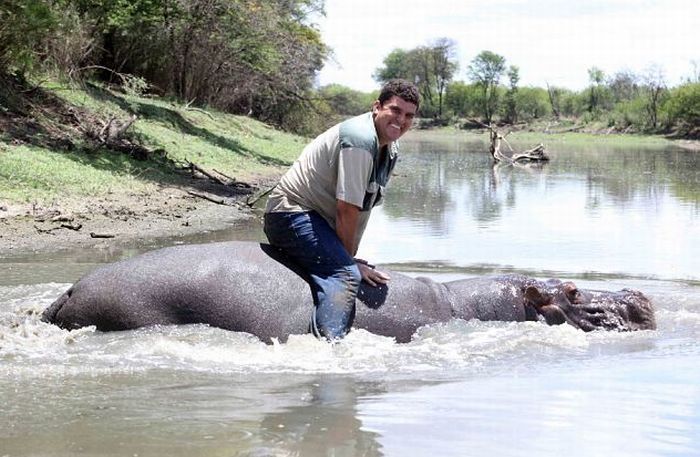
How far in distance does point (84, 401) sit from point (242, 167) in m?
18.0

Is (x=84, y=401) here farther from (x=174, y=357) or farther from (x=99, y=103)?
(x=99, y=103)

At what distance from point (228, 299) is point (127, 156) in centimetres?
1216

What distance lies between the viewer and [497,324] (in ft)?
22.6

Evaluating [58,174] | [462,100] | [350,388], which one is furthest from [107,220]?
[462,100]

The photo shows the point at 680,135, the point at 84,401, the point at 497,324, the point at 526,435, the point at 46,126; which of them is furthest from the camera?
the point at 680,135

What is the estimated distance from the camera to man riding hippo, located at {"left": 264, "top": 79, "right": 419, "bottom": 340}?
6.18 metres

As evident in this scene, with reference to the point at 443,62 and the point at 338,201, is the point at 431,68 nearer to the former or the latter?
the point at 443,62

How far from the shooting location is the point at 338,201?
6.26m

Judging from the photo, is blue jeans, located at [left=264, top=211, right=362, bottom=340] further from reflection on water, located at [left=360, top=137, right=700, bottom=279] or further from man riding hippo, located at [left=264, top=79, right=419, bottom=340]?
reflection on water, located at [left=360, top=137, right=700, bottom=279]

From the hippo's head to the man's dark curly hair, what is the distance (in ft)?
5.53

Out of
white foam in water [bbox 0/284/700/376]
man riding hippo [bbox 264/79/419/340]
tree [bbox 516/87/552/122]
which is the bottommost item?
tree [bbox 516/87/552/122]

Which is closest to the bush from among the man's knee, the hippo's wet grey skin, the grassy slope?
the grassy slope

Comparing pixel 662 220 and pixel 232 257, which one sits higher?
pixel 232 257

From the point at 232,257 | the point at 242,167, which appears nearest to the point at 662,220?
the point at 242,167
